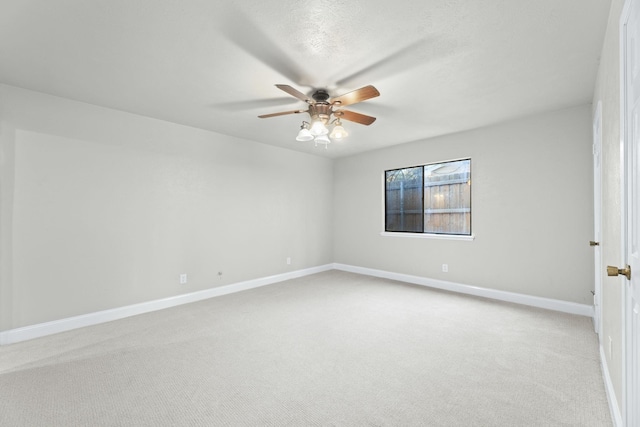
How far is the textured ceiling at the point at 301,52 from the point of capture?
1.83 m

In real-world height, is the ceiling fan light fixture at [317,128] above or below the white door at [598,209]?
above

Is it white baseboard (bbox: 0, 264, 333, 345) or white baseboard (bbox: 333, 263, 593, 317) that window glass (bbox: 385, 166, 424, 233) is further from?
white baseboard (bbox: 0, 264, 333, 345)

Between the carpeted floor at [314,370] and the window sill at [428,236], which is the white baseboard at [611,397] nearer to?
the carpeted floor at [314,370]

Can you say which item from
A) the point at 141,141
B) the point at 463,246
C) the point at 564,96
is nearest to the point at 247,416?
the point at 141,141

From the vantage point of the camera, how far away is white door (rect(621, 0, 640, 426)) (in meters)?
1.15

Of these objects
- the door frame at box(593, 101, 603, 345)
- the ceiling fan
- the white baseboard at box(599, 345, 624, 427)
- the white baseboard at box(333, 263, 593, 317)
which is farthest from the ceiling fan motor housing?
the white baseboard at box(333, 263, 593, 317)

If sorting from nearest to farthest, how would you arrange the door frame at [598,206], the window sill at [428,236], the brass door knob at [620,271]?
1. the brass door knob at [620,271]
2. the door frame at [598,206]
3. the window sill at [428,236]

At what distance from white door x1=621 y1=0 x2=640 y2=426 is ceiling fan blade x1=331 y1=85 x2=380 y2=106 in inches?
56.1

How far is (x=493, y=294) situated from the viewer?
13.6 ft

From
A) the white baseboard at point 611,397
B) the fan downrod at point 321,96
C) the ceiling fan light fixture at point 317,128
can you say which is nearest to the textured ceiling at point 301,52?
the fan downrod at point 321,96

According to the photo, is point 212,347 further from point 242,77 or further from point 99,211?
point 242,77

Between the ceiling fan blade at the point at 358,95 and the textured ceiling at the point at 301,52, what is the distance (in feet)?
0.71

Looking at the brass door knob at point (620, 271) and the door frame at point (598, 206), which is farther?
the door frame at point (598, 206)

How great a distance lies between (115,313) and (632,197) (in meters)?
4.49
